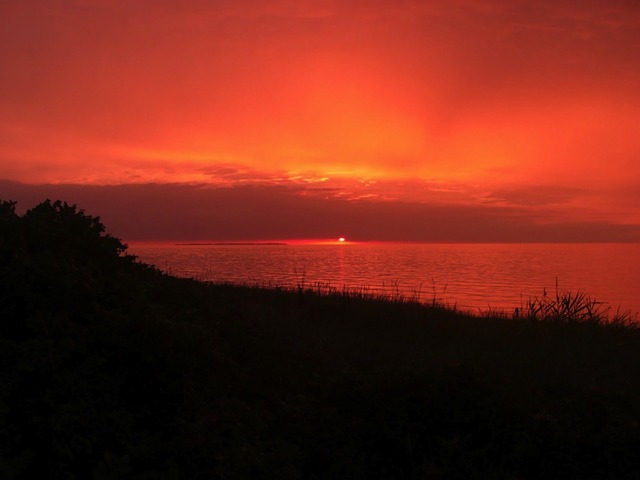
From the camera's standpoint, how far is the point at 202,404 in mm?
5766

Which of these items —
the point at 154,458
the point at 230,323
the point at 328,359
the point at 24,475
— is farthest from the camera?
the point at 328,359

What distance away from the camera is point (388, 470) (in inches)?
221

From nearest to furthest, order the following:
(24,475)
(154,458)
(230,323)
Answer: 1. (24,475)
2. (154,458)
3. (230,323)

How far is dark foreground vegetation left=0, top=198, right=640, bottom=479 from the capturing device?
478 cm

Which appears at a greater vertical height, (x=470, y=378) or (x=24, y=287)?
(x=24, y=287)

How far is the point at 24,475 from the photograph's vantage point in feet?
14.9

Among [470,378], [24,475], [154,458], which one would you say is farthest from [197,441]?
[470,378]

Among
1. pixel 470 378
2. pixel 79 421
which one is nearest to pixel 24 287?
pixel 79 421

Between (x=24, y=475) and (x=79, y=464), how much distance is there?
0.41 m

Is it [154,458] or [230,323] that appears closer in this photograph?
[154,458]

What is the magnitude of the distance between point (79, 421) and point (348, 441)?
2.62 metres

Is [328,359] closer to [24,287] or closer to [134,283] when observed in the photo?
[134,283]

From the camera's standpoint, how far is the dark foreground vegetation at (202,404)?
4777 millimetres

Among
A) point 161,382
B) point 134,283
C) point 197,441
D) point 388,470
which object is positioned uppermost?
point 134,283
